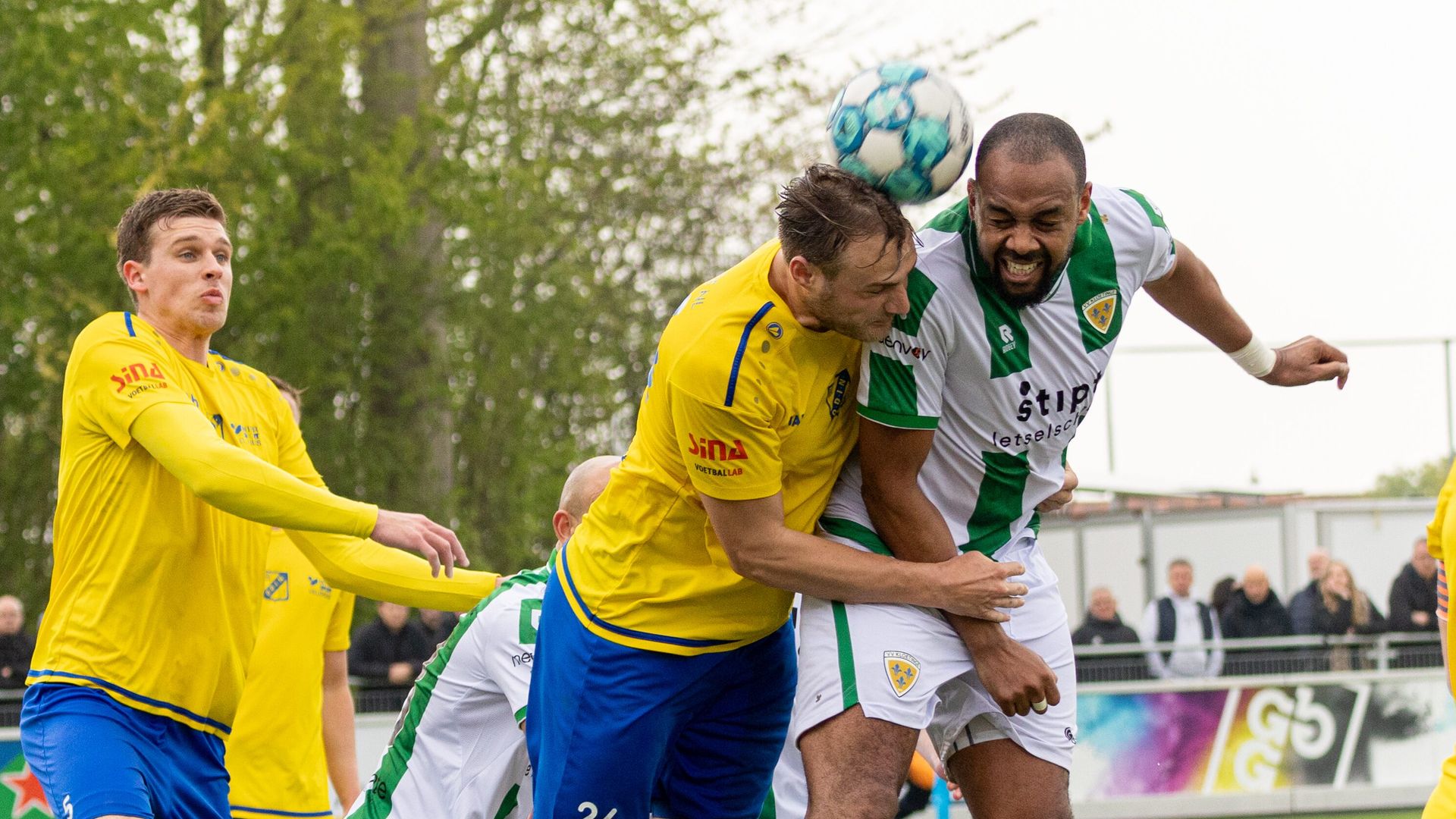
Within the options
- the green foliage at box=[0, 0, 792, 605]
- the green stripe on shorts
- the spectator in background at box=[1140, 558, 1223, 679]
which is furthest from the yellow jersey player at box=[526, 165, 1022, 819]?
the green foliage at box=[0, 0, 792, 605]

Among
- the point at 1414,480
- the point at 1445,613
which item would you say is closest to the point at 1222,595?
the point at 1414,480

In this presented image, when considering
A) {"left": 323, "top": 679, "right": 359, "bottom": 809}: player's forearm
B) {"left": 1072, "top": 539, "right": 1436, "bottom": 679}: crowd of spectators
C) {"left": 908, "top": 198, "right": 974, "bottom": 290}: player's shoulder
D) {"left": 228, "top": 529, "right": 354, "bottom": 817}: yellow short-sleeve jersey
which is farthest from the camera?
{"left": 1072, "top": 539, "right": 1436, "bottom": 679}: crowd of spectators

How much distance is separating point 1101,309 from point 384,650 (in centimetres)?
810

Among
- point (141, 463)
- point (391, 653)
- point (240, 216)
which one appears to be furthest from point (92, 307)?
point (141, 463)

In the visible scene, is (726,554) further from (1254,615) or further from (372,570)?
(1254,615)

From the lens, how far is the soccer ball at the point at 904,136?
3.98 meters

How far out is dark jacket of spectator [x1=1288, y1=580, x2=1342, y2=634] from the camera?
1320cm

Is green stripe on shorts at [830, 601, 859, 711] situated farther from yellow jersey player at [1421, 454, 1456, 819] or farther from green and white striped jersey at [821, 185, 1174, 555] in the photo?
yellow jersey player at [1421, 454, 1456, 819]

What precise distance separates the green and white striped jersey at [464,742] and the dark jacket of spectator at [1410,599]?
384 inches

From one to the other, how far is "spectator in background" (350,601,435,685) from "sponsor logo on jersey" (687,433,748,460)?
7395 millimetres

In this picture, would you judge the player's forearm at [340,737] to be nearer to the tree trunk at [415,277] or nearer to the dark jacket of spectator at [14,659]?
the dark jacket of spectator at [14,659]

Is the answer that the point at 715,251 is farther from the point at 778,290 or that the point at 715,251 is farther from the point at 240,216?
the point at 778,290

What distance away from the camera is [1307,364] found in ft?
16.8

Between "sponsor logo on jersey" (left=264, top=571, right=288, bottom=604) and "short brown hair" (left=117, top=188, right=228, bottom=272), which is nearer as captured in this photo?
"short brown hair" (left=117, top=188, right=228, bottom=272)
